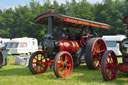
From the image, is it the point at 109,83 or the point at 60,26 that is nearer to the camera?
the point at 109,83

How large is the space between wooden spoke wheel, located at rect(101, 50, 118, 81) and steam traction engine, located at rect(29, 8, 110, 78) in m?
1.29

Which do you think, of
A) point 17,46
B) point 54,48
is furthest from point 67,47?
point 17,46

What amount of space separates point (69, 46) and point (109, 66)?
203 centimetres

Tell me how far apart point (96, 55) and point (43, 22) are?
96.9 inches

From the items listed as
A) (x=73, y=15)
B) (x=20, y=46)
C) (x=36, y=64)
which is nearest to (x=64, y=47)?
(x=36, y=64)

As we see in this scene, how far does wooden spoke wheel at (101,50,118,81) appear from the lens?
4.53 metres

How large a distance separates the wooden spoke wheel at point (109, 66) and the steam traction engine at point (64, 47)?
4.23 ft

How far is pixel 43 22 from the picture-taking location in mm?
7055

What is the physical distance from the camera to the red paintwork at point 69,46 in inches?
242

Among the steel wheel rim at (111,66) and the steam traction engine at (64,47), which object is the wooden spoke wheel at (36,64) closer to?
the steam traction engine at (64,47)

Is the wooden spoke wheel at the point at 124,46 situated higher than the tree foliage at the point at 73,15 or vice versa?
the tree foliage at the point at 73,15

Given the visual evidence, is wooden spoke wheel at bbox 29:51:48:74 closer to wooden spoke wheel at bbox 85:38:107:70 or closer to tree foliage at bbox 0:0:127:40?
wooden spoke wheel at bbox 85:38:107:70

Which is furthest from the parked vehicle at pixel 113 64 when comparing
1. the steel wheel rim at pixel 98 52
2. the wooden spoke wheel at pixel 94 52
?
the steel wheel rim at pixel 98 52

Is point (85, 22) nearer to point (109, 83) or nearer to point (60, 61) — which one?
point (60, 61)
